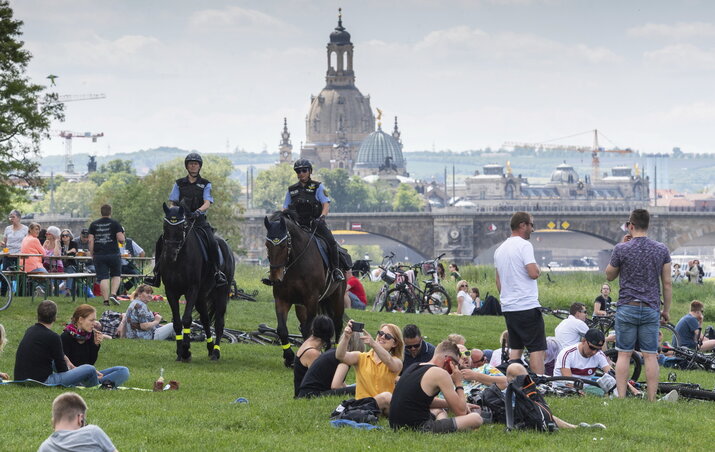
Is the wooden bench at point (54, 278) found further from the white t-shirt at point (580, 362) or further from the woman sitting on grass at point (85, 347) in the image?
the white t-shirt at point (580, 362)

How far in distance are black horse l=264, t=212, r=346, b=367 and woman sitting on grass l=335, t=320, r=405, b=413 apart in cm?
411

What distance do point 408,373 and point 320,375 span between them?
2.52m

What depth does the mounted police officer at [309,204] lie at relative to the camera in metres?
18.2

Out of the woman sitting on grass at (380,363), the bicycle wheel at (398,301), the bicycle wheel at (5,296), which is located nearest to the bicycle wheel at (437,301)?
the bicycle wheel at (398,301)

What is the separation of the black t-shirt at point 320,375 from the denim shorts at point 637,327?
9.68ft

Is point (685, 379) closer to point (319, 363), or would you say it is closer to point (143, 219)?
point (319, 363)

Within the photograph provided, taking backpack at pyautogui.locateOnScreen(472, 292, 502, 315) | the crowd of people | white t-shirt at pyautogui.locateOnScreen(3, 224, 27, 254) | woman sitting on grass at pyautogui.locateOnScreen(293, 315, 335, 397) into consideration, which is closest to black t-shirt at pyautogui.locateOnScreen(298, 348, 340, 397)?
woman sitting on grass at pyautogui.locateOnScreen(293, 315, 335, 397)

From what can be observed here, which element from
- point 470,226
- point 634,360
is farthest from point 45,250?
point 470,226

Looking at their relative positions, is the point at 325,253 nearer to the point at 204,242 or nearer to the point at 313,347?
the point at 204,242

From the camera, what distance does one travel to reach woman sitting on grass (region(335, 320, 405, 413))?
13.0 m

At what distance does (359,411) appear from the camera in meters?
12.5

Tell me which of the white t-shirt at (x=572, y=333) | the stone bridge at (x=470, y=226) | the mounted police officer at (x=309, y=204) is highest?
the mounted police officer at (x=309, y=204)

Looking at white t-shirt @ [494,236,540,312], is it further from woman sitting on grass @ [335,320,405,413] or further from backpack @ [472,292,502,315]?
backpack @ [472,292,502,315]

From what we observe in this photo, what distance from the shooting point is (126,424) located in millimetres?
12133
